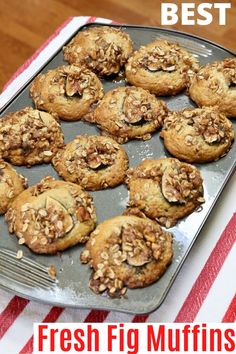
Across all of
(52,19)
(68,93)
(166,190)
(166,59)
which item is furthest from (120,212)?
(52,19)

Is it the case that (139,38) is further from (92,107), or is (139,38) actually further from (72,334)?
(72,334)

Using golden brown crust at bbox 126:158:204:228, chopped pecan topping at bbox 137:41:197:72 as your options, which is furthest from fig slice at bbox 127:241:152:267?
chopped pecan topping at bbox 137:41:197:72

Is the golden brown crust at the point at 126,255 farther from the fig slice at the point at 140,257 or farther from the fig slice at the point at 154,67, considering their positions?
the fig slice at the point at 154,67

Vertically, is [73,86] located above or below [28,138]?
above

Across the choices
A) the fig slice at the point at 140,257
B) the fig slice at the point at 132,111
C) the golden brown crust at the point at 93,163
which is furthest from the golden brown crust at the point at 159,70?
the fig slice at the point at 140,257

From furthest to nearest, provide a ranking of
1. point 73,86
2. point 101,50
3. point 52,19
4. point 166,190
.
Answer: point 52,19, point 101,50, point 73,86, point 166,190

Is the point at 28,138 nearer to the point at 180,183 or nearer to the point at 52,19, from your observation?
the point at 180,183
